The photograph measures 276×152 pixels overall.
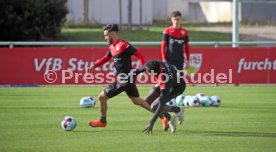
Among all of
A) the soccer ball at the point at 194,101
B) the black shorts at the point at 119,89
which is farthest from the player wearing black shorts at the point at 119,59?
the soccer ball at the point at 194,101

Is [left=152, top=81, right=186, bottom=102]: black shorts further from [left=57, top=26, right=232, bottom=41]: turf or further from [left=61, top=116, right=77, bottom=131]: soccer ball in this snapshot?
[left=57, top=26, right=232, bottom=41]: turf

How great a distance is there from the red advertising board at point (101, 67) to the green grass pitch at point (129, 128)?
3.76 meters

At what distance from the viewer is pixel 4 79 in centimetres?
2575

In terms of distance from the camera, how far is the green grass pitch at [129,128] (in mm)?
11586

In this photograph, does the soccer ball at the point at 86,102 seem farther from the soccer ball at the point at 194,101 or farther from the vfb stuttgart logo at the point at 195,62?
the vfb stuttgart logo at the point at 195,62

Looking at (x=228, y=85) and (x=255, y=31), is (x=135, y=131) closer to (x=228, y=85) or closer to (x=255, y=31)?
(x=228, y=85)

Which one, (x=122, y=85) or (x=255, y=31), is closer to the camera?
(x=122, y=85)

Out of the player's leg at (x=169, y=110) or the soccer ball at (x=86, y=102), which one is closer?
the player's leg at (x=169, y=110)

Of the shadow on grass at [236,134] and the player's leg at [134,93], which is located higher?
the player's leg at [134,93]

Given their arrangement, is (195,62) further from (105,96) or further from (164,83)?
(164,83)

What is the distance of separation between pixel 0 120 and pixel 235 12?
610 inches

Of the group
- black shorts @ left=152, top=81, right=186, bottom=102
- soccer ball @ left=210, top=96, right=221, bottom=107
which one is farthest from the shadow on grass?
soccer ball @ left=210, top=96, right=221, bottom=107

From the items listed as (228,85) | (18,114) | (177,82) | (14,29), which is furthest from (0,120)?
(14,29)

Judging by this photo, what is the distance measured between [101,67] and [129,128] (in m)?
11.9
